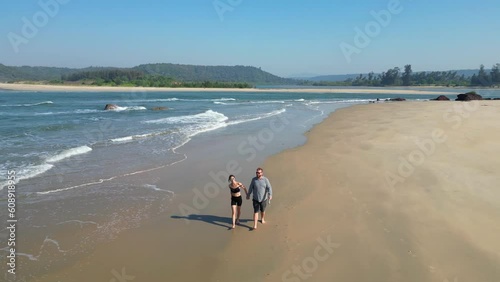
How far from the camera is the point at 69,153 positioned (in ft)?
54.3

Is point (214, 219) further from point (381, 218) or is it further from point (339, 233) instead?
point (381, 218)

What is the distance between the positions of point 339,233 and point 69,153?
13.5 m

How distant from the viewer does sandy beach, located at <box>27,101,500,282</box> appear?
650 cm

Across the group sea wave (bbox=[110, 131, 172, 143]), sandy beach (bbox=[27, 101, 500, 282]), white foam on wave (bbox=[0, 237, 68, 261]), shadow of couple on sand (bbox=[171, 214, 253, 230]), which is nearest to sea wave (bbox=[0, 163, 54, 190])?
sandy beach (bbox=[27, 101, 500, 282])

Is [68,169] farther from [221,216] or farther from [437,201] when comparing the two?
[437,201]

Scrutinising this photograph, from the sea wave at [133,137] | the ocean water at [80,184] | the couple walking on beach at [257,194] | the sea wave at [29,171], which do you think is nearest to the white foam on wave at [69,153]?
the ocean water at [80,184]

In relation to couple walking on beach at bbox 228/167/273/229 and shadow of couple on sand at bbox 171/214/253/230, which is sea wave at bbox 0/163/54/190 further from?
couple walking on beach at bbox 228/167/273/229

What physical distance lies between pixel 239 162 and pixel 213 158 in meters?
1.43

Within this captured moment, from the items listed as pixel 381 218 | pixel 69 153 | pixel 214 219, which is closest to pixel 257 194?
pixel 214 219

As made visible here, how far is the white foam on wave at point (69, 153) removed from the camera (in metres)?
15.3

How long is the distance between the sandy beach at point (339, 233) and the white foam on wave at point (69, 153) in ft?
17.1

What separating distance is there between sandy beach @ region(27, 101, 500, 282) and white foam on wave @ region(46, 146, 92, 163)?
Answer: 5.20m

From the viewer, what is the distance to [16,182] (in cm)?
1190

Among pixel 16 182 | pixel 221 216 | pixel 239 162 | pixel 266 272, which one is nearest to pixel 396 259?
pixel 266 272
